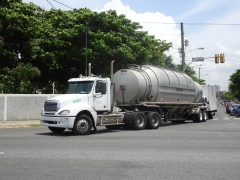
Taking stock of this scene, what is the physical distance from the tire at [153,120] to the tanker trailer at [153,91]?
1.65 ft

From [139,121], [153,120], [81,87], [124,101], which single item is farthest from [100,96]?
[153,120]

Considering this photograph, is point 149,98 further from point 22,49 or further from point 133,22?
point 133,22

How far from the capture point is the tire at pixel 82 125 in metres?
14.9

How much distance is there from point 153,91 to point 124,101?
71.3 inches

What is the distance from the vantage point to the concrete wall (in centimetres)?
2316

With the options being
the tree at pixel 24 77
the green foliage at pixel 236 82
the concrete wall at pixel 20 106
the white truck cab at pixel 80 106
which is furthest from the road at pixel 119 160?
the green foliage at pixel 236 82

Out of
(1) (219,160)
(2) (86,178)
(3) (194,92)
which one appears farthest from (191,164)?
(3) (194,92)

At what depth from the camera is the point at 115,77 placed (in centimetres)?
1873

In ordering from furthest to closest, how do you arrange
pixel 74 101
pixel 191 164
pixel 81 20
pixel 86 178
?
pixel 81 20 → pixel 74 101 → pixel 191 164 → pixel 86 178

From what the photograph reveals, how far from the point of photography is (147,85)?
1862cm

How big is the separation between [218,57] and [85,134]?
22526 mm

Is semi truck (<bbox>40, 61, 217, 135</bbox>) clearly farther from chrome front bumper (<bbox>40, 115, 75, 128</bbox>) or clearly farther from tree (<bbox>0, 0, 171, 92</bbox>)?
tree (<bbox>0, 0, 171, 92</bbox>)

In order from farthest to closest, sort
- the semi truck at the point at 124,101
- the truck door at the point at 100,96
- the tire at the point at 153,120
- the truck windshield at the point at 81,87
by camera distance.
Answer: the tire at the point at 153,120
the truck door at the point at 100,96
the truck windshield at the point at 81,87
the semi truck at the point at 124,101

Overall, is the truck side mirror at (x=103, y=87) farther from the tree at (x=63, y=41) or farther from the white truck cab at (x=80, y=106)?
the tree at (x=63, y=41)
